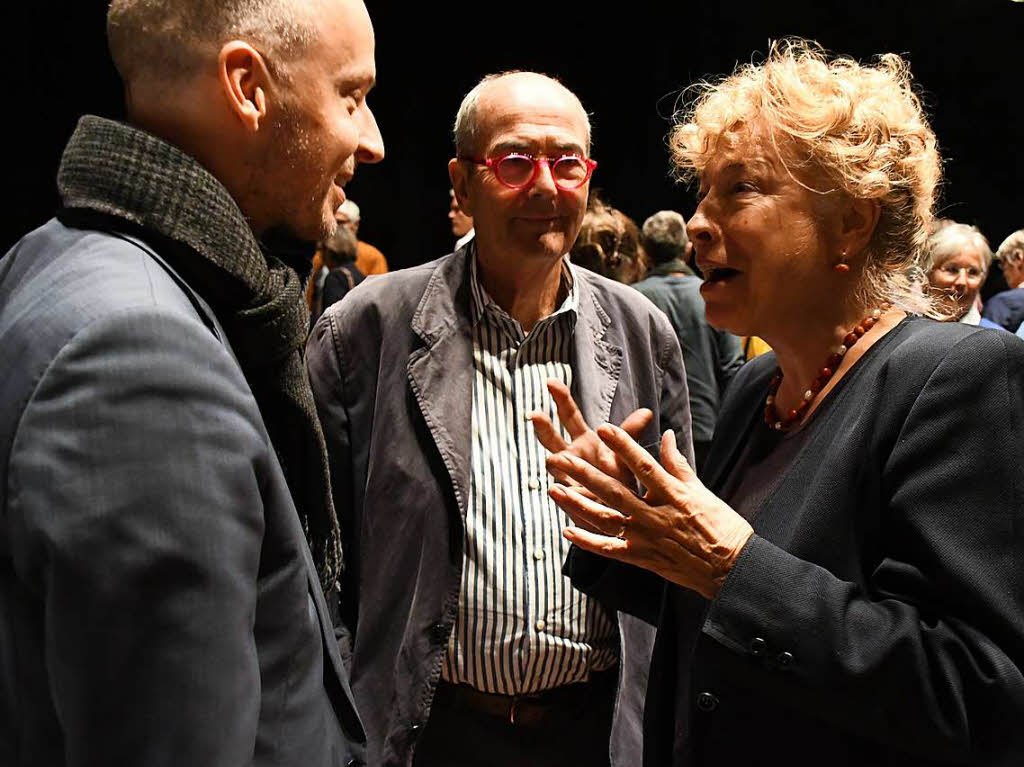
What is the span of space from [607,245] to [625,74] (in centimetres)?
386

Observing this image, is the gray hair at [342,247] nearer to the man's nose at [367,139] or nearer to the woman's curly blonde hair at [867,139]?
the woman's curly blonde hair at [867,139]

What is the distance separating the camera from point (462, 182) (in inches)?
92.4

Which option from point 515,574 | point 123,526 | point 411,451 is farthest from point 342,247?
point 123,526

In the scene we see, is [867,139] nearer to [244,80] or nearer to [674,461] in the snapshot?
[674,461]

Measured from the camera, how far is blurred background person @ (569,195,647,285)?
4.36 metres

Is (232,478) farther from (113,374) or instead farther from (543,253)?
(543,253)

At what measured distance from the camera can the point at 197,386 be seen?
97 centimetres

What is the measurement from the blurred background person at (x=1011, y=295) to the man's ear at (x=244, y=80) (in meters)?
5.06

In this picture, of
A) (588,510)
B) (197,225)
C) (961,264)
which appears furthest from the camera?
(961,264)

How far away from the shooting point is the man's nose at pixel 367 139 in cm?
141

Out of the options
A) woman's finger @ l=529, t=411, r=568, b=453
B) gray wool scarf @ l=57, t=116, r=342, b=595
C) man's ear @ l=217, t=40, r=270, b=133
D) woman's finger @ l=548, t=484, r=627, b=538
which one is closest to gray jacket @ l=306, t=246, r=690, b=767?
woman's finger @ l=529, t=411, r=568, b=453

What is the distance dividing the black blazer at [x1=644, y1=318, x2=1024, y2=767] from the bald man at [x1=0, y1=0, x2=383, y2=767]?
557 millimetres

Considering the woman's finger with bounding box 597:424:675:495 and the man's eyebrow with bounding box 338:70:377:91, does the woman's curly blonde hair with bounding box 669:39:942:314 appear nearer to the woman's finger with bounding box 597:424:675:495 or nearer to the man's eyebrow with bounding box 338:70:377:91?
the woman's finger with bounding box 597:424:675:495

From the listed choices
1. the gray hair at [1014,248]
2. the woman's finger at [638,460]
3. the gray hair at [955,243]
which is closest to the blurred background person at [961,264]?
the gray hair at [955,243]
